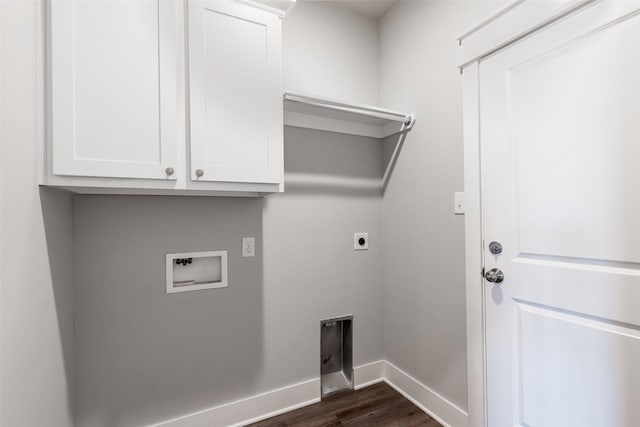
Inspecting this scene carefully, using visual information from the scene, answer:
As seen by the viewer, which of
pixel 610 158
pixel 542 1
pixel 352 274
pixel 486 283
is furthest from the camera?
pixel 352 274

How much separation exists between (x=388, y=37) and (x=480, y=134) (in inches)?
45.4

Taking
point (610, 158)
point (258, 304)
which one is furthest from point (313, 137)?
point (610, 158)

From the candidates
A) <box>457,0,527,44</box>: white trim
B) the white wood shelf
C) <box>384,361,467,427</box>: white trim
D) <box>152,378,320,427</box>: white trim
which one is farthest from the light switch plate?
<box>152,378,320,427</box>: white trim

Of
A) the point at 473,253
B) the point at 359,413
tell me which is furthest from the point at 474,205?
the point at 359,413

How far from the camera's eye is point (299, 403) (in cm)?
198

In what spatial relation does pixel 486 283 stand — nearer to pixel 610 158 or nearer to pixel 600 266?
pixel 600 266

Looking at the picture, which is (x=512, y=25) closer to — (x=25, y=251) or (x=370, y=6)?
(x=370, y=6)

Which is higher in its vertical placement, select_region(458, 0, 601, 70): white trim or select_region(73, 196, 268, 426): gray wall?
select_region(458, 0, 601, 70): white trim

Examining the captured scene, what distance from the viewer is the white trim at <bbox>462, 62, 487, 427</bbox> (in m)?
1.55

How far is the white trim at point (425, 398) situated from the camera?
171 cm

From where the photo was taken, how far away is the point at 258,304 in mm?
1889

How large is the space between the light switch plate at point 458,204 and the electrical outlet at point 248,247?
3.93ft

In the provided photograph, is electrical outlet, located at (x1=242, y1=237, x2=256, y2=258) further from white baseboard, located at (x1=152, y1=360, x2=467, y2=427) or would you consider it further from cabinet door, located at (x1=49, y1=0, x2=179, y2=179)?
white baseboard, located at (x1=152, y1=360, x2=467, y2=427)

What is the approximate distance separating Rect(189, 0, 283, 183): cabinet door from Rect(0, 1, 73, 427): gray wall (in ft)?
1.74
